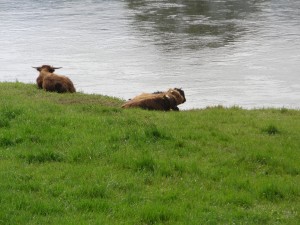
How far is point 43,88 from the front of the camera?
50.2 ft

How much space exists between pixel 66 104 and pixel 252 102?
744 cm

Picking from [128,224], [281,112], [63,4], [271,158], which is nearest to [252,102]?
[281,112]

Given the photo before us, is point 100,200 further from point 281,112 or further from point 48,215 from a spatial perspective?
point 281,112

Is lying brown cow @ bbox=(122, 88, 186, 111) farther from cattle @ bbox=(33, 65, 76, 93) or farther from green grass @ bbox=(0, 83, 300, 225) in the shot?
cattle @ bbox=(33, 65, 76, 93)

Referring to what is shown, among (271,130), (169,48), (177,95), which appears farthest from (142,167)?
(169,48)

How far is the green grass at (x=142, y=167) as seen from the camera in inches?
261

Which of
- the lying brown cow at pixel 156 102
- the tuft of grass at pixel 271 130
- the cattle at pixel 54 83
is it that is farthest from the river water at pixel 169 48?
the tuft of grass at pixel 271 130

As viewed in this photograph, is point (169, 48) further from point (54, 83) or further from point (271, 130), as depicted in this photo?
point (271, 130)

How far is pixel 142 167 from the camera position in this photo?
8.25 metres

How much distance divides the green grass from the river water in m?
6.61

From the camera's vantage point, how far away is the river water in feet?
69.0

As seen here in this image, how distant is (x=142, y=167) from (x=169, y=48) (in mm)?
21904

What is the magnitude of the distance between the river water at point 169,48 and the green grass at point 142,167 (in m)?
6.61

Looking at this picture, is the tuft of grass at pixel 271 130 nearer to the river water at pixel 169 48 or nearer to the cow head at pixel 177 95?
the cow head at pixel 177 95
